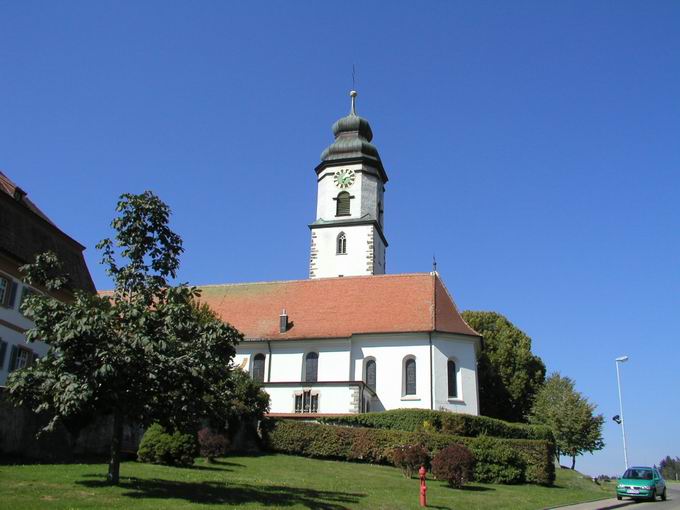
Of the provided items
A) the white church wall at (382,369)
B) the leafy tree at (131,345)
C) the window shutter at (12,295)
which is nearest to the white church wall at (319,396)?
the white church wall at (382,369)

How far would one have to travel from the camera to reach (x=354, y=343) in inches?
Result: 1725

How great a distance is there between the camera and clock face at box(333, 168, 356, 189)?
189ft

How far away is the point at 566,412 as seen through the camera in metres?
46.1

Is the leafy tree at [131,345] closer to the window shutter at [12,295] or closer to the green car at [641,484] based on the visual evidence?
the window shutter at [12,295]

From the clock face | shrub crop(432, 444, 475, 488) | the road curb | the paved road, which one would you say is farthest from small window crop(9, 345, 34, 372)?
the clock face

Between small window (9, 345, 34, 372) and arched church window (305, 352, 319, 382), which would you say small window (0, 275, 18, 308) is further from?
arched church window (305, 352, 319, 382)

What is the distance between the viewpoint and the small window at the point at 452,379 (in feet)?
137

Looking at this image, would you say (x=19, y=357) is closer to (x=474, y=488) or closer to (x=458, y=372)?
(x=474, y=488)

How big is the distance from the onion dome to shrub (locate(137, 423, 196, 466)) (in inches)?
1496

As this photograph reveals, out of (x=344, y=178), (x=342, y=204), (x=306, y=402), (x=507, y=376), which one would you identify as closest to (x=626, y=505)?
(x=306, y=402)

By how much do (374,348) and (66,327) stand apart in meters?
29.0

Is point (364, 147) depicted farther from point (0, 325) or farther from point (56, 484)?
point (56, 484)

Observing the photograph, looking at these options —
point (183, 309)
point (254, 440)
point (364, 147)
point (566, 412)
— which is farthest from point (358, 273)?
point (183, 309)

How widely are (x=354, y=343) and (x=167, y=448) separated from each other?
2159 centimetres
